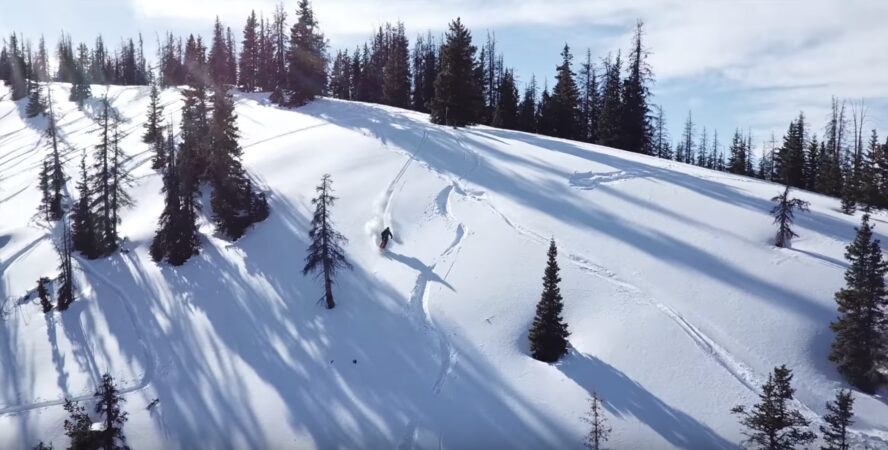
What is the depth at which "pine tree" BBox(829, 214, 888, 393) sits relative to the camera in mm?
16188

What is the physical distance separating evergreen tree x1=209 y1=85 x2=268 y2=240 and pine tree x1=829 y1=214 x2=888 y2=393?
2881 centimetres

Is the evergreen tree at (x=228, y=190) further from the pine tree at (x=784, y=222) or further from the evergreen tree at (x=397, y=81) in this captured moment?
the evergreen tree at (x=397, y=81)

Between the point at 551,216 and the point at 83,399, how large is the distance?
23134 mm

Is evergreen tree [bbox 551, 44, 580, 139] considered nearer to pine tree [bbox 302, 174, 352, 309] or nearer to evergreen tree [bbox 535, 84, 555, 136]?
evergreen tree [bbox 535, 84, 555, 136]

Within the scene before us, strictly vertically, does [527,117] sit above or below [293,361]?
above

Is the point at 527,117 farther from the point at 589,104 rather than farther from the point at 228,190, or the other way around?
the point at 228,190

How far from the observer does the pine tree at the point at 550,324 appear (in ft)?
63.6

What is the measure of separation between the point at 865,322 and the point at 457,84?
35162mm

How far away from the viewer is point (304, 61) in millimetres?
56781

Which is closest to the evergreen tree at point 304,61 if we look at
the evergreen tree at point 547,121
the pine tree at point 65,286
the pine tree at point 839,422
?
the evergreen tree at point 547,121

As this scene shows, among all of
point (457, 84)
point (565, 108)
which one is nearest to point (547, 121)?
point (565, 108)

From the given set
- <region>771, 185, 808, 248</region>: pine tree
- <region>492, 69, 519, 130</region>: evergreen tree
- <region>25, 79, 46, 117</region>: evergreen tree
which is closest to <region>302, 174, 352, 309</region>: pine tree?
<region>771, 185, 808, 248</region>: pine tree

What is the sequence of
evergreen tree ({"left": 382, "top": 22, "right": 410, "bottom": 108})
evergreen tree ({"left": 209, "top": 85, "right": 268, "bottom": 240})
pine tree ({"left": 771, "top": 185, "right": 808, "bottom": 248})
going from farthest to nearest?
evergreen tree ({"left": 382, "top": 22, "right": 410, "bottom": 108}), evergreen tree ({"left": 209, "top": 85, "right": 268, "bottom": 240}), pine tree ({"left": 771, "top": 185, "right": 808, "bottom": 248})

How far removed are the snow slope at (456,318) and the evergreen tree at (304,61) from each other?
82.8ft
